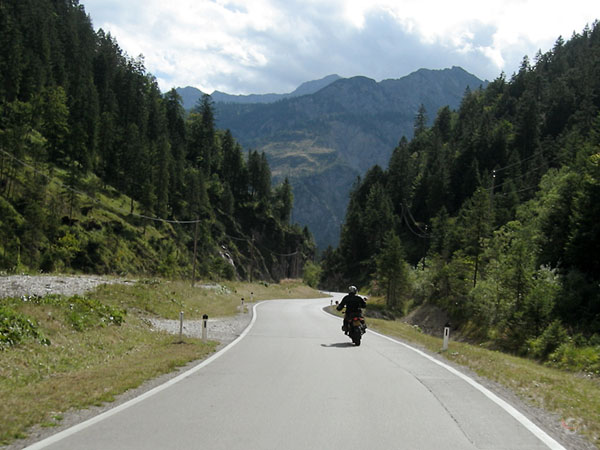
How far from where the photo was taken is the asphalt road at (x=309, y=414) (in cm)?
553

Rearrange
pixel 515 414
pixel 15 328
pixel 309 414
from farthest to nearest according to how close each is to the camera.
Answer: pixel 15 328, pixel 515 414, pixel 309 414

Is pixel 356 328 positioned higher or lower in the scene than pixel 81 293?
lower

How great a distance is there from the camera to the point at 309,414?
6820 mm

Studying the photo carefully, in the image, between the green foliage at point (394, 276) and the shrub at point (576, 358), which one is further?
the green foliage at point (394, 276)

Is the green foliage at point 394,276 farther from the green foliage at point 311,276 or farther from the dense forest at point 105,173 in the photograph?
the green foliage at point 311,276

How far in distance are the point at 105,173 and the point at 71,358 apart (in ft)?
258

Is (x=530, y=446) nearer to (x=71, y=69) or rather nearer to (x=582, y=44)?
(x=71, y=69)

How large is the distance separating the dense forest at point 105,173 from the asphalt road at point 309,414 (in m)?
31.7

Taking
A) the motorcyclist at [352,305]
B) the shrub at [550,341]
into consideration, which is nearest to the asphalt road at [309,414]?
the motorcyclist at [352,305]

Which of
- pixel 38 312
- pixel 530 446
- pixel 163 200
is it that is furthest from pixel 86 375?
pixel 163 200

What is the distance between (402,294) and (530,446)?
189ft

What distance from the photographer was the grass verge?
273 inches

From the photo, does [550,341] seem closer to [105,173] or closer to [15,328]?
[15,328]

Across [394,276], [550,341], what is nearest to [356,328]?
[550,341]
